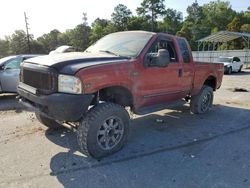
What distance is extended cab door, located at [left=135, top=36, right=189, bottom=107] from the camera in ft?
17.0

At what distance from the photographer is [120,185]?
366 cm

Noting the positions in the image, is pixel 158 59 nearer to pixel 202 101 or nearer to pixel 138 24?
pixel 202 101

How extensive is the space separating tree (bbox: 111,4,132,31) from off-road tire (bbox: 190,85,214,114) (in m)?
59.2

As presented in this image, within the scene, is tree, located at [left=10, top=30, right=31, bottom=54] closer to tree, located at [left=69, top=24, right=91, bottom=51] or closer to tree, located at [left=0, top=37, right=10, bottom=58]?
tree, located at [left=0, top=37, right=10, bottom=58]

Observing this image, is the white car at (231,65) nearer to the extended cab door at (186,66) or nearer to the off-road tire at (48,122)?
the extended cab door at (186,66)

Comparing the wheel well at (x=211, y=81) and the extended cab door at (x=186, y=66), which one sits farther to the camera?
the wheel well at (x=211, y=81)

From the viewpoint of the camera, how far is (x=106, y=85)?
4.43 metres

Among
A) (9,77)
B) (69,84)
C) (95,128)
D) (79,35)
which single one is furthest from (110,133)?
(79,35)

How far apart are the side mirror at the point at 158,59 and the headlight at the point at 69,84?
1.58 meters

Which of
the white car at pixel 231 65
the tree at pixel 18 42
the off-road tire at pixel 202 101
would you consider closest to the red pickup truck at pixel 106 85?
the off-road tire at pixel 202 101

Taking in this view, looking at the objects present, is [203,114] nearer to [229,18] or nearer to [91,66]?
[91,66]

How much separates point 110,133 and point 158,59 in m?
1.59

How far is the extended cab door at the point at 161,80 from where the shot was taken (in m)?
5.19

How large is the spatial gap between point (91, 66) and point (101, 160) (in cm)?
149
